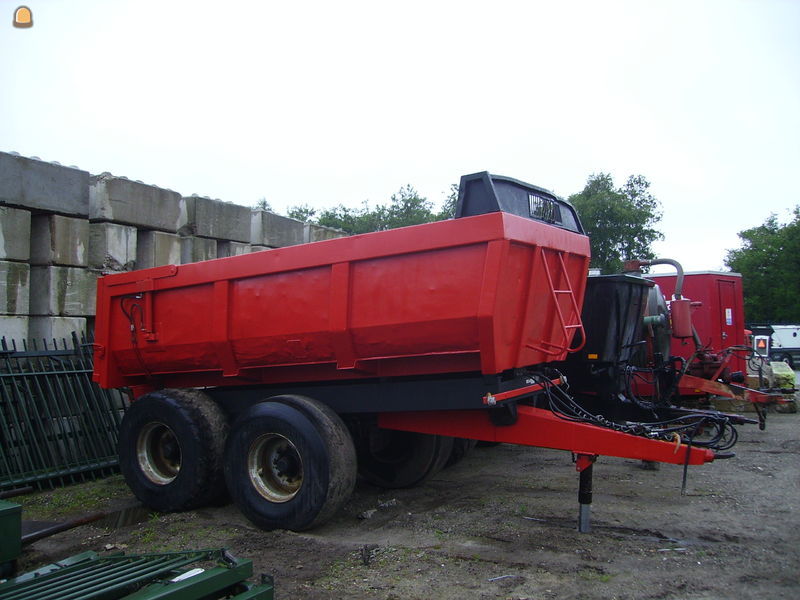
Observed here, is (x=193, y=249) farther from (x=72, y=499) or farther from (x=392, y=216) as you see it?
(x=392, y=216)

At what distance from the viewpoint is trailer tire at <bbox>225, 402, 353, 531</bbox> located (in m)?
5.15

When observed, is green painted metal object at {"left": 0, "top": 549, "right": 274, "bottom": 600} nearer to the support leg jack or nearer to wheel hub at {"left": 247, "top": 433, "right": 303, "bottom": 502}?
wheel hub at {"left": 247, "top": 433, "right": 303, "bottom": 502}

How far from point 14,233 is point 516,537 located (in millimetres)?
6333

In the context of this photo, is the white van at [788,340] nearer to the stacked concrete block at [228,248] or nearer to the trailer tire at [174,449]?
the stacked concrete block at [228,248]

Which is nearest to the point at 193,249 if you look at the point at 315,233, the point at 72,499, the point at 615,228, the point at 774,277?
the point at 315,233

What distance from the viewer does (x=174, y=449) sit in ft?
21.1

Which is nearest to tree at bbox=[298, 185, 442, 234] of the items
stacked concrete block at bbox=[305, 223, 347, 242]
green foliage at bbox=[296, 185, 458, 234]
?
green foliage at bbox=[296, 185, 458, 234]

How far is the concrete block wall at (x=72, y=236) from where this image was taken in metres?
7.57

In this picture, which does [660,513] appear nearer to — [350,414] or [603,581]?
[603,581]

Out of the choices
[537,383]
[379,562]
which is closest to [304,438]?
[379,562]

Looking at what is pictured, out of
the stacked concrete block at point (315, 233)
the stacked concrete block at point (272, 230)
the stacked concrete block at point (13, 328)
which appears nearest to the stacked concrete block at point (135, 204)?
the stacked concrete block at point (272, 230)

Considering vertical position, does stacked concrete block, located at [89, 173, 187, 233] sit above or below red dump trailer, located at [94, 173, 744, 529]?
above

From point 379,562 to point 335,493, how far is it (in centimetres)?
76

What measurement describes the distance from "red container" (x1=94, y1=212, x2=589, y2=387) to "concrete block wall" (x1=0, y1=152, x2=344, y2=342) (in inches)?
68.7
